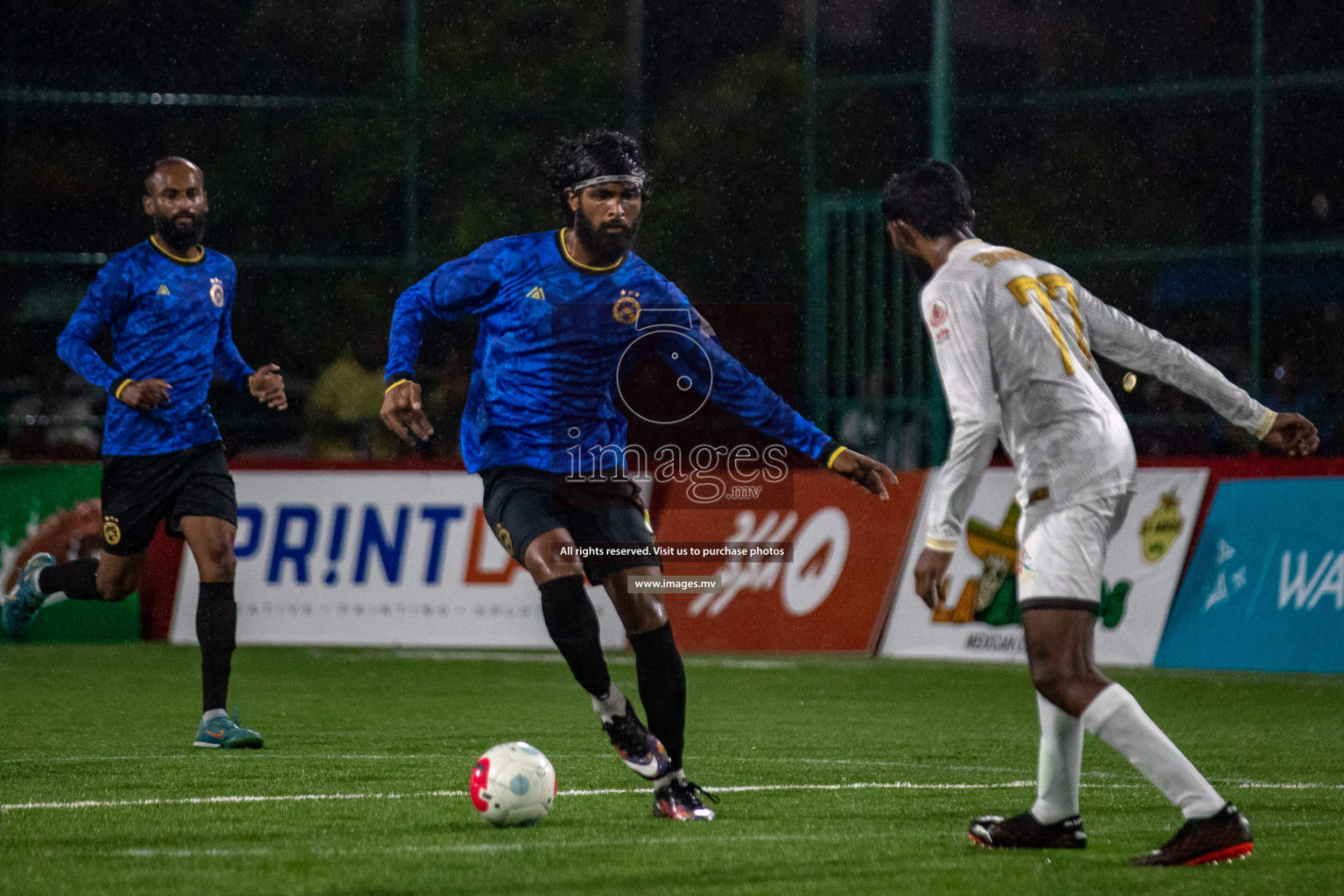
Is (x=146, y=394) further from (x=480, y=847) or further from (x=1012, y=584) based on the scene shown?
(x=1012, y=584)

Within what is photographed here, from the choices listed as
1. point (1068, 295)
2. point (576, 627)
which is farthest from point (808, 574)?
point (1068, 295)

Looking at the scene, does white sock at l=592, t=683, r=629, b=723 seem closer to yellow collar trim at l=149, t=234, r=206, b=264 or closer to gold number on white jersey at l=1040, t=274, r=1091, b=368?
gold number on white jersey at l=1040, t=274, r=1091, b=368

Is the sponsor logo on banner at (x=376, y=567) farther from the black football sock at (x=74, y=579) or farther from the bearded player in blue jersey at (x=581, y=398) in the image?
the bearded player in blue jersey at (x=581, y=398)

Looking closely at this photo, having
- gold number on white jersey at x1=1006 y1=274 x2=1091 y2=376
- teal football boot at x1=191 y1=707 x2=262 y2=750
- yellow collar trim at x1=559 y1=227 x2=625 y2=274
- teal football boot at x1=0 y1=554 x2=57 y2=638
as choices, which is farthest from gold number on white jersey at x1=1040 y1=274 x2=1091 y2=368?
teal football boot at x1=0 y1=554 x2=57 y2=638

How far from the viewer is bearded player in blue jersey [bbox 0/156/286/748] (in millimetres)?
8664

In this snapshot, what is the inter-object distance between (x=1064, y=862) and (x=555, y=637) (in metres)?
1.81

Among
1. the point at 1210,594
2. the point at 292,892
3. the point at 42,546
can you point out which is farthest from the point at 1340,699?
the point at 42,546

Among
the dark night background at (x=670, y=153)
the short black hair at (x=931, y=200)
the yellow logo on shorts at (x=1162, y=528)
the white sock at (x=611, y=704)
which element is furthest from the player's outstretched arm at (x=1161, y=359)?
the dark night background at (x=670, y=153)

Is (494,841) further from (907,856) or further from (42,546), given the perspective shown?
(42,546)

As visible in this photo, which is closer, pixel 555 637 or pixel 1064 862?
pixel 1064 862

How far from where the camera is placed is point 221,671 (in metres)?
8.55

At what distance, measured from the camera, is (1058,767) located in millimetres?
5719

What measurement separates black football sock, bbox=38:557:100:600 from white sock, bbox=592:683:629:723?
3.61m

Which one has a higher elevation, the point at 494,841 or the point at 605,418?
the point at 605,418
